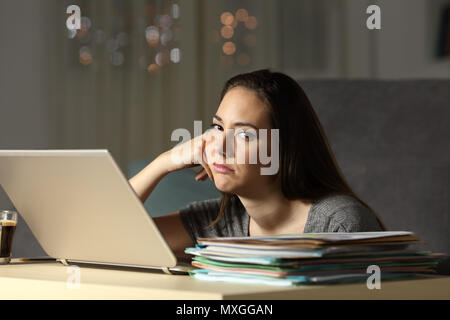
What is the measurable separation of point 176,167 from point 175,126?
1848mm

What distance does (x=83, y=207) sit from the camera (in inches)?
41.3

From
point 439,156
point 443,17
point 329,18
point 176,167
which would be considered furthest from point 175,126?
point 176,167

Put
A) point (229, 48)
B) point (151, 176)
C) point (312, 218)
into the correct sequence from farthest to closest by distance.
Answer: point (229, 48) → point (151, 176) → point (312, 218)

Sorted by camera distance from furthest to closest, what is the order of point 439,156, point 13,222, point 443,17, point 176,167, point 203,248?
1. point 443,17
2. point 439,156
3. point 176,167
4. point 13,222
5. point 203,248

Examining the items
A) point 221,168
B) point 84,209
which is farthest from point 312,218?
point 84,209

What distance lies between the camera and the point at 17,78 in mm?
3518

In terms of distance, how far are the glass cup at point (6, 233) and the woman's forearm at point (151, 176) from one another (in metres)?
0.38

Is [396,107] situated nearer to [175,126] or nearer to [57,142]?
[175,126]

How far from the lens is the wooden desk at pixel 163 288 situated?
2.66 feet

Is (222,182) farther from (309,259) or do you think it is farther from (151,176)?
(309,259)

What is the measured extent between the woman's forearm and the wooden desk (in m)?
0.52

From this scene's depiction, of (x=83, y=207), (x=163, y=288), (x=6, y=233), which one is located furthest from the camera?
(x=6, y=233)

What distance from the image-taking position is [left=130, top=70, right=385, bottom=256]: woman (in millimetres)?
1366

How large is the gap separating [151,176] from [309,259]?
800 mm
